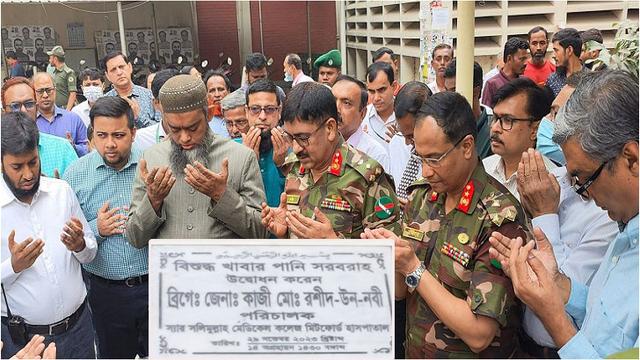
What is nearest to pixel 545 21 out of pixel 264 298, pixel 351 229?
pixel 351 229

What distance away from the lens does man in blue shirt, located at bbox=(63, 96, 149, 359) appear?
286 centimetres

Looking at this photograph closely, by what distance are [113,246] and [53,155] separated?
3.53 ft

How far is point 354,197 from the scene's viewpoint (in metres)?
2.44

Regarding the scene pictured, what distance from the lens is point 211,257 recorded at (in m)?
1.57

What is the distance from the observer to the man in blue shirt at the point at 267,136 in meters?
3.30

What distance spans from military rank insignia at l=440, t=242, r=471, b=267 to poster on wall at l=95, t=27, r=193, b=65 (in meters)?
12.9

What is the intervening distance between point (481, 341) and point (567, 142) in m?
0.69

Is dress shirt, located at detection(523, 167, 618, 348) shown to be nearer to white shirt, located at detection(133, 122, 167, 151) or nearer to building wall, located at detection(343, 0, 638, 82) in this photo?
white shirt, located at detection(133, 122, 167, 151)

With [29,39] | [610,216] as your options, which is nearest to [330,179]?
[610,216]

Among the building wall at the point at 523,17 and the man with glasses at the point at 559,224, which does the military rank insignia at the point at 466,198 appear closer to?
the man with glasses at the point at 559,224

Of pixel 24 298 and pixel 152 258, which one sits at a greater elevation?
pixel 152 258

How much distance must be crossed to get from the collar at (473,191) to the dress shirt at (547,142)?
85 cm

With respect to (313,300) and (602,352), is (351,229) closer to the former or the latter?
(313,300)

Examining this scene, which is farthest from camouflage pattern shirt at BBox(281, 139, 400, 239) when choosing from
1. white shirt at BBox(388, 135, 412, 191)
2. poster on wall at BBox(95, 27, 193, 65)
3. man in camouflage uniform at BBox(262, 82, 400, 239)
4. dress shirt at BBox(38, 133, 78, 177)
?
poster on wall at BBox(95, 27, 193, 65)
